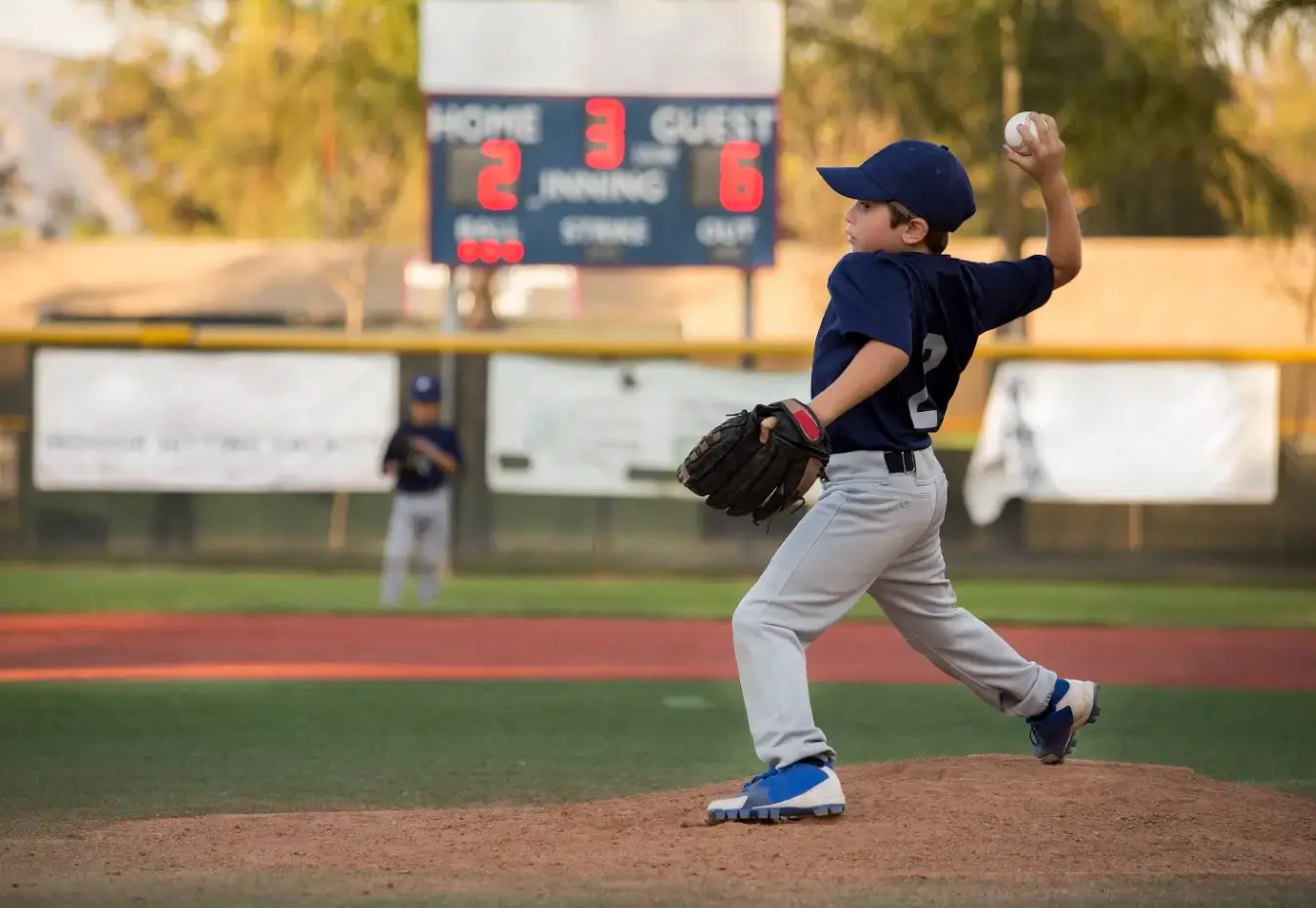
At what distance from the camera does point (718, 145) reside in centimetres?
1473

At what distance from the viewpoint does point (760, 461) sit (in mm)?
4703

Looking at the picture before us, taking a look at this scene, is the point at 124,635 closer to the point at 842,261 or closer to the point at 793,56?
the point at 842,261

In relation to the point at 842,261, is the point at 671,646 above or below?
below

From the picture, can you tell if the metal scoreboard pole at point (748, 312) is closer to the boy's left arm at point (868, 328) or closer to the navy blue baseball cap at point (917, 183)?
the navy blue baseball cap at point (917, 183)

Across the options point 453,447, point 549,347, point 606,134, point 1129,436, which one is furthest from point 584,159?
point 1129,436

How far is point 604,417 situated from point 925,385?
9828 millimetres

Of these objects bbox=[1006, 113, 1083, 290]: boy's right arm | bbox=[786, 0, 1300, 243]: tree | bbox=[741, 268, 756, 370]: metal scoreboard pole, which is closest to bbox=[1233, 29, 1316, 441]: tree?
bbox=[786, 0, 1300, 243]: tree

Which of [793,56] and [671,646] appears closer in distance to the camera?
[671,646]

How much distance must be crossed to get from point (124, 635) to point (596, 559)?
4736mm

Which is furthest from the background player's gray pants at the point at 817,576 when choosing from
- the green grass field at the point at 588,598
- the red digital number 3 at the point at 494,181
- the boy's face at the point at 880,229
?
the red digital number 3 at the point at 494,181

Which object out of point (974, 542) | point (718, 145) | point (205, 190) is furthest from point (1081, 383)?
point (205, 190)

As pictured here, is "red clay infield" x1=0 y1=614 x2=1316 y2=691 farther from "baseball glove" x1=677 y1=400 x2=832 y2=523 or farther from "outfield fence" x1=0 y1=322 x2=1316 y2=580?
"baseball glove" x1=677 y1=400 x2=832 y2=523

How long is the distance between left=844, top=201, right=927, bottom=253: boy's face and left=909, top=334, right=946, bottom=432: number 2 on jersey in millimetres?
257

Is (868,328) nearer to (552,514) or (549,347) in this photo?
(552,514)
